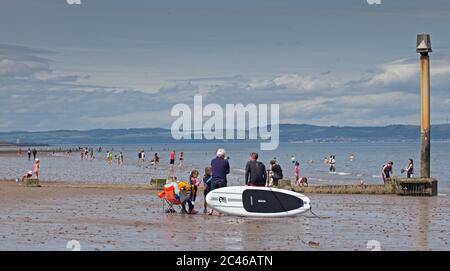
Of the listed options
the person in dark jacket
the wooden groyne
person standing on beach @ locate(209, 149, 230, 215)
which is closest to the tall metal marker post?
the wooden groyne

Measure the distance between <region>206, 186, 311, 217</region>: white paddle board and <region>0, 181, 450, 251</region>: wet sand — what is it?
11.8 inches

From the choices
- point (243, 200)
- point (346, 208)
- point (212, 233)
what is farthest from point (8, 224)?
point (346, 208)

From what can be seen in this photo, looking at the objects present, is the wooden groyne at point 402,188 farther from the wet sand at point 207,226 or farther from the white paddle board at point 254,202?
the white paddle board at point 254,202

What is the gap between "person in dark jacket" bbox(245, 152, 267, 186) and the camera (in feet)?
72.0

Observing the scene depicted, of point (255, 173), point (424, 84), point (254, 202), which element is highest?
point (424, 84)

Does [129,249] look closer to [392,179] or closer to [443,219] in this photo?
[443,219]

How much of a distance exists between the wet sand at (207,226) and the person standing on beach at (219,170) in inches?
38.3

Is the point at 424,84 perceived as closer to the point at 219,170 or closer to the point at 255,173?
the point at 255,173

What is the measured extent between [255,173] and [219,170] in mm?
1007

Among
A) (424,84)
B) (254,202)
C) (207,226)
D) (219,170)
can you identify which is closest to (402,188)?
(424,84)

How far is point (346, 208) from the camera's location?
83.9 ft

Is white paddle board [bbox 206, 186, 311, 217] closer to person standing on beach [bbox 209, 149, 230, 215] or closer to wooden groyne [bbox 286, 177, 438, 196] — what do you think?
person standing on beach [bbox 209, 149, 230, 215]

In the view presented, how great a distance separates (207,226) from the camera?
1970 cm

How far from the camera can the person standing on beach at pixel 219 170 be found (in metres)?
22.0
